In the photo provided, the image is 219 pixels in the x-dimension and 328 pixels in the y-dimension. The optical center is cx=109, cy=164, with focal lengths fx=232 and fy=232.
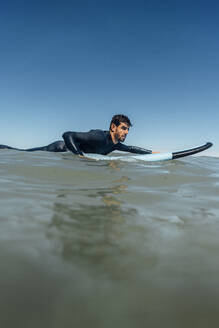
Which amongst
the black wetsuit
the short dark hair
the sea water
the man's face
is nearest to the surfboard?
the black wetsuit

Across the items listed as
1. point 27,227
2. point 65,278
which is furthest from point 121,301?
point 27,227

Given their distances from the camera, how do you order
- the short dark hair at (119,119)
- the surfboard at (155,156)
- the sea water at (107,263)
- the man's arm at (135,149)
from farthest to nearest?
the man's arm at (135,149)
the short dark hair at (119,119)
the surfboard at (155,156)
the sea water at (107,263)

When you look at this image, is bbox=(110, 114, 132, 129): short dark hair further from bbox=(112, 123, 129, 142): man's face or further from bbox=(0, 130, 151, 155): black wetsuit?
bbox=(0, 130, 151, 155): black wetsuit

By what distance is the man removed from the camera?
535cm

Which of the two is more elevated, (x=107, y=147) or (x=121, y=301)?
(x=107, y=147)

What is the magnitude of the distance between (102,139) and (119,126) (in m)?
0.64

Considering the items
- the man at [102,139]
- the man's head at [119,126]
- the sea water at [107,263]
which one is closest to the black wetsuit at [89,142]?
the man at [102,139]

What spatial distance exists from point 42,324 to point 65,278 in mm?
187

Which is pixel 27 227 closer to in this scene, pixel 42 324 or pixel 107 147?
pixel 42 324

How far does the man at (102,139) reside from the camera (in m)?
5.35

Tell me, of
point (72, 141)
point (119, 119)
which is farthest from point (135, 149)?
point (72, 141)

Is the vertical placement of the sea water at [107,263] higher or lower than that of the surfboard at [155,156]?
lower

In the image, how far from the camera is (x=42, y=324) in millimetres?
612

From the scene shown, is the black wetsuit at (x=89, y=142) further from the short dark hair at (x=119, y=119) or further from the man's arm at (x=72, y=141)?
the short dark hair at (x=119, y=119)
